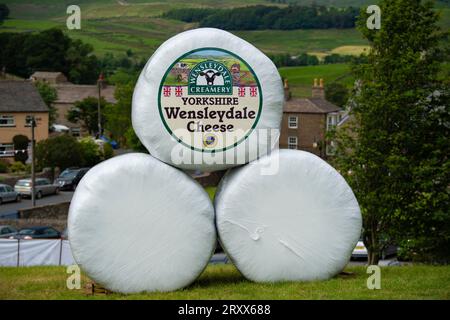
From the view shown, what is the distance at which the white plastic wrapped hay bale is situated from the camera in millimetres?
13055

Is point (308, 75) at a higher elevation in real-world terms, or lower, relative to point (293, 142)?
higher

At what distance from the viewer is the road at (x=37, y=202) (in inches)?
1698

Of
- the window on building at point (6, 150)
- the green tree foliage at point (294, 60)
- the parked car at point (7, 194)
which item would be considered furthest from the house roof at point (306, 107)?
the green tree foliage at point (294, 60)

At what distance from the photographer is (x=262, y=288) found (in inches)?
508

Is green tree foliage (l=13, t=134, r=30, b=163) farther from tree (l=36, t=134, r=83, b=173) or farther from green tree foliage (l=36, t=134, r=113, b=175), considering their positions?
tree (l=36, t=134, r=83, b=173)

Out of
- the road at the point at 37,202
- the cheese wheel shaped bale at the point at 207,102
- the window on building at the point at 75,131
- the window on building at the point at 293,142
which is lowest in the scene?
the window on building at the point at 75,131

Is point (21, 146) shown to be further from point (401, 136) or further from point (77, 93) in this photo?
point (401, 136)

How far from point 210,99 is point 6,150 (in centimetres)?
5282

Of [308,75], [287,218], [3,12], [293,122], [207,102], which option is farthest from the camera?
[3,12]

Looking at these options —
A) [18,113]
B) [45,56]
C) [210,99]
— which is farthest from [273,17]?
[210,99]

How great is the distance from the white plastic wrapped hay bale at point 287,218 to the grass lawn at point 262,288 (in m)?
0.29

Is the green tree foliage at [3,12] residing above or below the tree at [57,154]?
above

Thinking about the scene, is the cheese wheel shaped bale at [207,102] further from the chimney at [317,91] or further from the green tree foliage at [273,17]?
the green tree foliage at [273,17]

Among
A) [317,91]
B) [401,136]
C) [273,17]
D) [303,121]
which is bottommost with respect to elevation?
[303,121]
